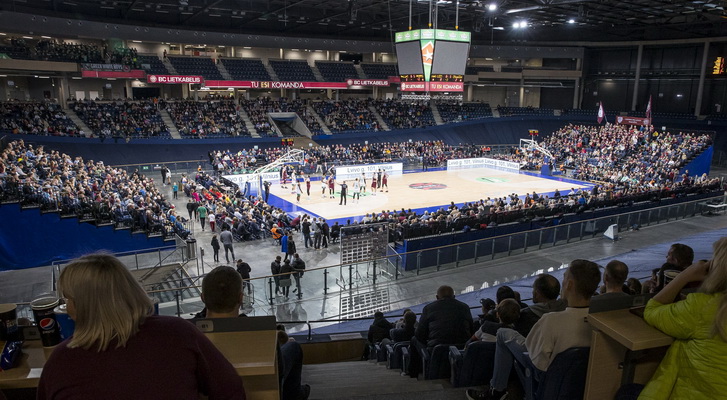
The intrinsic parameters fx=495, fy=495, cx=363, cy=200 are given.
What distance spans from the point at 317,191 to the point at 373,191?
11.8 feet

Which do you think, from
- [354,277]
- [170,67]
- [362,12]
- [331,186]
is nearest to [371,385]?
[354,277]

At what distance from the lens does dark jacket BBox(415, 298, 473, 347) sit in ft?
18.7

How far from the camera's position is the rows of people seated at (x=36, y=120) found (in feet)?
98.9

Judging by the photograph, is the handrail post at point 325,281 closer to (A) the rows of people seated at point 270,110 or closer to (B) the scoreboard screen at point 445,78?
(B) the scoreboard screen at point 445,78

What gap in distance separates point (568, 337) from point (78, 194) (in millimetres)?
19275

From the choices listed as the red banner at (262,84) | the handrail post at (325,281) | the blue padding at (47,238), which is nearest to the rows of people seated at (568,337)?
the handrail post at (325,281)

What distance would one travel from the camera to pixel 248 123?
1722 inches

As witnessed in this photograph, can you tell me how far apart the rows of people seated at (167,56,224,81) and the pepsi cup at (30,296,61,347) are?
45.3 meters

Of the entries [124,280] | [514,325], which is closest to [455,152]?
[514,325]

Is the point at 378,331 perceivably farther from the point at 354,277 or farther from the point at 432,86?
the point at 432,86

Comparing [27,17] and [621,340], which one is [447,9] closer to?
[27,17]

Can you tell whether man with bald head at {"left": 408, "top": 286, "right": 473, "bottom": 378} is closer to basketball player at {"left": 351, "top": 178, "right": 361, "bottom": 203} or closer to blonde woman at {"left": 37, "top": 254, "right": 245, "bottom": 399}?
blonde woman at {"left": 37, "top": 254, "right": 245, "bottom": 399}

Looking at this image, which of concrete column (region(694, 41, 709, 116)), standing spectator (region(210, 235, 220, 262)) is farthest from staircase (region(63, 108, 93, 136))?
concrete column (region(694, 41, 709, 116))

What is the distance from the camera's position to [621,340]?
2.84 metres
